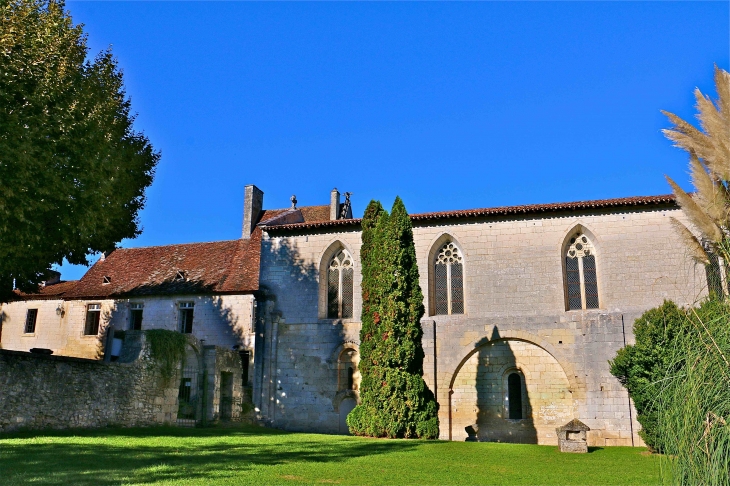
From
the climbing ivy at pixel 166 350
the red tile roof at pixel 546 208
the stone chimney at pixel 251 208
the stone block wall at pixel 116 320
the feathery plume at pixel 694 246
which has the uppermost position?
the stone chimney at pixel 251 208

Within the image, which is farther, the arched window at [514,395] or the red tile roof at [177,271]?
the red tile roof at [177,271]

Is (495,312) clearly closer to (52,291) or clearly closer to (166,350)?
(166,350)

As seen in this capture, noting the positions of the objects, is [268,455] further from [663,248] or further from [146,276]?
[146,276]

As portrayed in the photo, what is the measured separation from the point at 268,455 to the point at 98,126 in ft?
30.4

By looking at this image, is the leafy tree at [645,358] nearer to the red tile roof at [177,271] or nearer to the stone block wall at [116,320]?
the stone block wall at [116,320]

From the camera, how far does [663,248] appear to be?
2011 centimetres

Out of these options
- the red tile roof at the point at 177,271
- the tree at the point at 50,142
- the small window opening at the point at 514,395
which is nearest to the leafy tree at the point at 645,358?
the small window opening at the point at 514,395

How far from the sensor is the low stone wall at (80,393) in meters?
14.0

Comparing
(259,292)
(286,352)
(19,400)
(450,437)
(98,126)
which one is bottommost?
(450,437)

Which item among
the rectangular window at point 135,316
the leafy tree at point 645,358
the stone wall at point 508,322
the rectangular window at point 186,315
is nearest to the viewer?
the leafy tree at point 645,358

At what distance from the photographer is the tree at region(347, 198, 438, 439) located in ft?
57.2

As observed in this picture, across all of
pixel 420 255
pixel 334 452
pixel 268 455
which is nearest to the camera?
pixel 268 455

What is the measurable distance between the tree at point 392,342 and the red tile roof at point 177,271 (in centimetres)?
1024

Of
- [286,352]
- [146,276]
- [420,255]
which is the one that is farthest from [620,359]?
[146,276]
